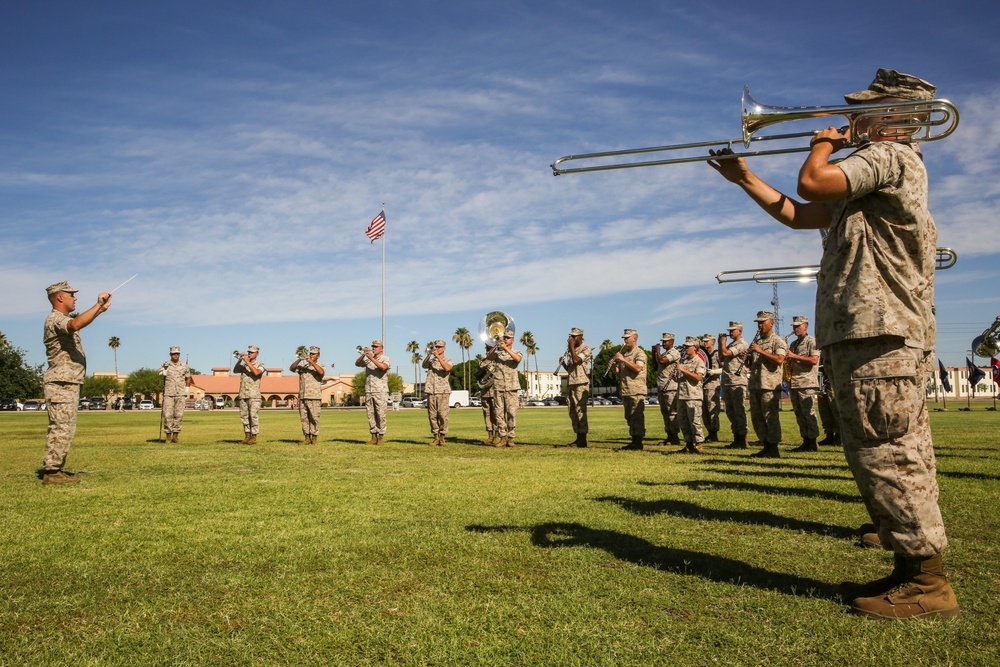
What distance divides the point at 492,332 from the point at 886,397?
16.0m

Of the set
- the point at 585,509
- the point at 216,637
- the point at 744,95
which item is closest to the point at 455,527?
the point at 585,509

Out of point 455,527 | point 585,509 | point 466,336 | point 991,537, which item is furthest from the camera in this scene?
point 466,336

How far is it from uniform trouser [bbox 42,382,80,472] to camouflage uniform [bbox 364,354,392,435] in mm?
7673

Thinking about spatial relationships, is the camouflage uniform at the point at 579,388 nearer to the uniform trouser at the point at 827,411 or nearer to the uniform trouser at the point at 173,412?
the uniform trouser at the point at 827,411

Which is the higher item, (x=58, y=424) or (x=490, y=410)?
(x=58, y=424)

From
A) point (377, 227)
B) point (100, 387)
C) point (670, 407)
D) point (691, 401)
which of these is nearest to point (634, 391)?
point (670, 407)

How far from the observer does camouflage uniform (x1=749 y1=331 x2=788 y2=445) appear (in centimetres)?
1280

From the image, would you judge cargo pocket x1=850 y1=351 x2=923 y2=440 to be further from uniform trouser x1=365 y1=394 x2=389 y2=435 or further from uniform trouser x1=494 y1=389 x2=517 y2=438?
uniform trouser x1=365 y1=394 x2=389 y2=435

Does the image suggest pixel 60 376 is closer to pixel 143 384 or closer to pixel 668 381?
pixel 668 381

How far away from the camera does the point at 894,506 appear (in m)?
3.44

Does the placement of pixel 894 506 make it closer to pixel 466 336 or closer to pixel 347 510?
pixel 347 510

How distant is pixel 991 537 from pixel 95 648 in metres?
5.69

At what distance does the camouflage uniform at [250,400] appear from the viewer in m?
16.5

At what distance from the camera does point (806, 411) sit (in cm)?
1323
